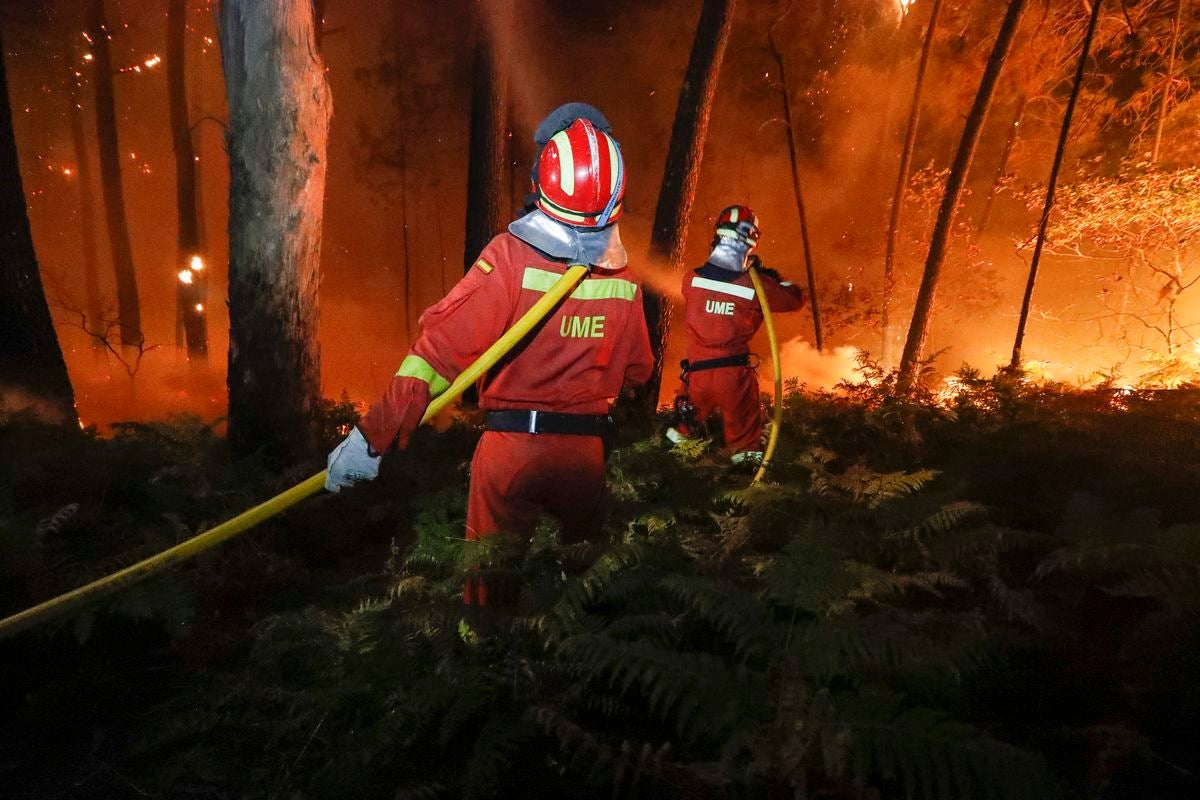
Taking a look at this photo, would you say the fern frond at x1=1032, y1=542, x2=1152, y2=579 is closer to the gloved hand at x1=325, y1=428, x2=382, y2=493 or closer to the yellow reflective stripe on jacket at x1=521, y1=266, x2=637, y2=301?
the yellow reflective stripe on jacket at x1=521, y1=266, x2=637, y2=301

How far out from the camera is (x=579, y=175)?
9.59 ft

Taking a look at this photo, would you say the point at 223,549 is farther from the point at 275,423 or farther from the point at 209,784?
the point at 209,784

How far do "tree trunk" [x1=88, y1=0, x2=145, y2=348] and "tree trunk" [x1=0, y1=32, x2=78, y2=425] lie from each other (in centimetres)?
1267

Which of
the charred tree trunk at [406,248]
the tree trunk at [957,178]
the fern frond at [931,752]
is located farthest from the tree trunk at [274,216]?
the charred tree trunk at [406,248]

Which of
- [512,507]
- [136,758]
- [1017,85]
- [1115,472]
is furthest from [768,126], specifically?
[136,758]

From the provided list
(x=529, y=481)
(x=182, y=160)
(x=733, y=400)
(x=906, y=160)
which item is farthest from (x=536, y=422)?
(x=182, y=160)

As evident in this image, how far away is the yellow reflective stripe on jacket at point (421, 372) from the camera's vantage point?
2.85 m

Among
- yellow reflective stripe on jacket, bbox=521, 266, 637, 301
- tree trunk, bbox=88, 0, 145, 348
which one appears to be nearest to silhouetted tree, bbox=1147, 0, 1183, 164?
yellow reflective stripe on jacket, bbox=521, 266, 637, 301

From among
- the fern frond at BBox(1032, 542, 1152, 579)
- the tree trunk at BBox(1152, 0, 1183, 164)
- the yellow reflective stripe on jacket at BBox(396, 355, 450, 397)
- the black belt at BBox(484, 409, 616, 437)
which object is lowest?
the fern frond at BBox(1032, 542, 1152, 579)

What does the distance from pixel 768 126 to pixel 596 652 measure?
72.9ft

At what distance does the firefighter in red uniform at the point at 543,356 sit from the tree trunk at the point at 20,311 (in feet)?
15.7

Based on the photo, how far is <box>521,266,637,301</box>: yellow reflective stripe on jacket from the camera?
301 cm

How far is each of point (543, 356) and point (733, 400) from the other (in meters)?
3.63

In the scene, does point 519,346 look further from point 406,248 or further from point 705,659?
point 406,248
